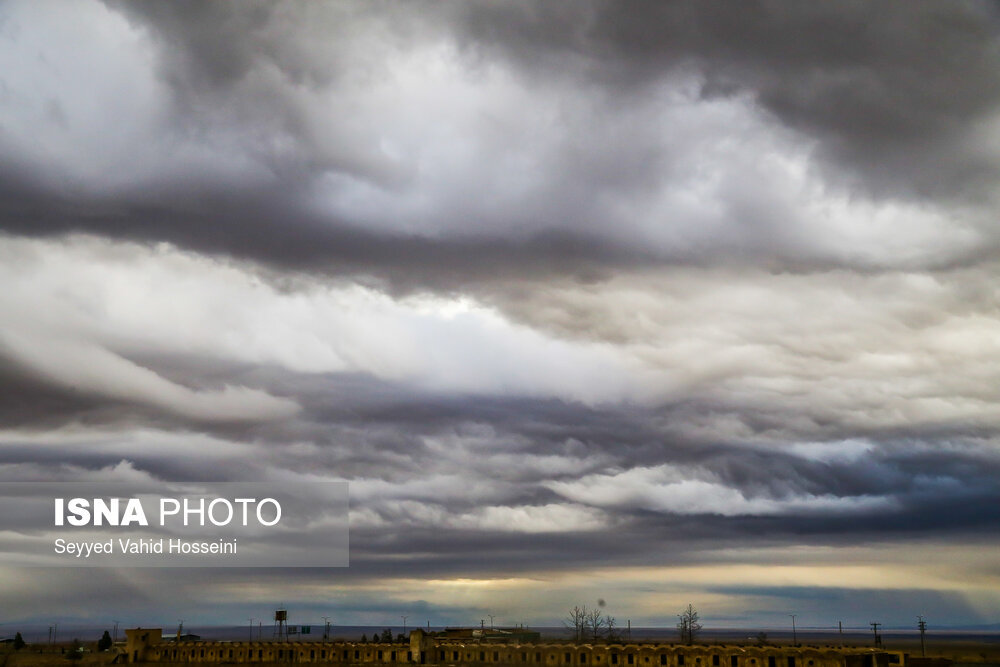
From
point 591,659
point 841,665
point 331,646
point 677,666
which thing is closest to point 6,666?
point 331,646

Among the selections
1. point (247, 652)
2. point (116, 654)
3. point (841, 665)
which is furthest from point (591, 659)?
point (116, 654)

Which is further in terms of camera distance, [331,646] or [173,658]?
[173,658]

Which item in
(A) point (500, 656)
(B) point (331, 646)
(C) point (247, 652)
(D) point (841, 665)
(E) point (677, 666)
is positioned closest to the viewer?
(D) point (841, 665)

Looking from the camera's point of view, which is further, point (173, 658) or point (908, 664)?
point (173, 658)

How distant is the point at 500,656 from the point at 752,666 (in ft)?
134

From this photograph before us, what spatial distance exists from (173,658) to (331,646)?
1343 inches

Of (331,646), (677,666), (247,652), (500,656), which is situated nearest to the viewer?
(677,666)

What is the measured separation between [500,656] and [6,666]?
301 feet

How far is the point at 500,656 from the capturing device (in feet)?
497

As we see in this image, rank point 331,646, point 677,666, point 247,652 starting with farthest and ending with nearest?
point 247,652 → point 331,646 → point 677,666

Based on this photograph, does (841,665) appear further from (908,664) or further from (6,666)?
(6,666)

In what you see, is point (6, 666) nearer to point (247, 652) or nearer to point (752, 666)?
point (247, 652)

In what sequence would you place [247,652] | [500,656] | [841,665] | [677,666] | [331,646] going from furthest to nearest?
[247,652], [331,646], [500,656], [677,666], [841,665]

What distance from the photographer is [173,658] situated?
586 feet
